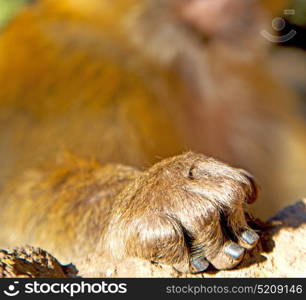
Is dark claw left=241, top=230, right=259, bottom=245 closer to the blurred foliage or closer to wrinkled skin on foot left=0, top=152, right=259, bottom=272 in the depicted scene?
wrinkled skin on foot left=0, top=152, right=259, bottom=272

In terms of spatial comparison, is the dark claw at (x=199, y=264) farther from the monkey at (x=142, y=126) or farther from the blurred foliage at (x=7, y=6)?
the blurred foliage at (x=7, y=6)

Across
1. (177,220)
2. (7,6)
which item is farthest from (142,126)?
(7,6)

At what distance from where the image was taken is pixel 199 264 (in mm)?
975

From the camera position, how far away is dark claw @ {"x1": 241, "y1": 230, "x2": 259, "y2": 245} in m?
0.99

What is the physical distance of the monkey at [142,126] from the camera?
103 centimetres

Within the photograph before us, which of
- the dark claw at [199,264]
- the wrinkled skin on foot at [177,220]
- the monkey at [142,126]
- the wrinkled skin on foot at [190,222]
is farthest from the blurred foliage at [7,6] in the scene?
the dark claw at [199,264]

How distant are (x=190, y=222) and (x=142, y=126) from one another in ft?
3.00

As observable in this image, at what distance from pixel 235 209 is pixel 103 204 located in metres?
0.57

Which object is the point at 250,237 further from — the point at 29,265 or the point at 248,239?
the point at 29,265

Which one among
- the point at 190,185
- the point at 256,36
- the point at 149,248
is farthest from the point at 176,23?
the point at 149,248

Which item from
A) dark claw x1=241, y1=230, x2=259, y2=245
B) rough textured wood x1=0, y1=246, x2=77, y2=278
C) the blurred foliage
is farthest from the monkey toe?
the blurred foliage

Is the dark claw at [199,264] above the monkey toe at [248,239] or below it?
below

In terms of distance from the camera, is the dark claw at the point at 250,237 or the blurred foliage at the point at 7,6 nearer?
the dark claw at the point at 250,237

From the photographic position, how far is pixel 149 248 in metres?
0.95
